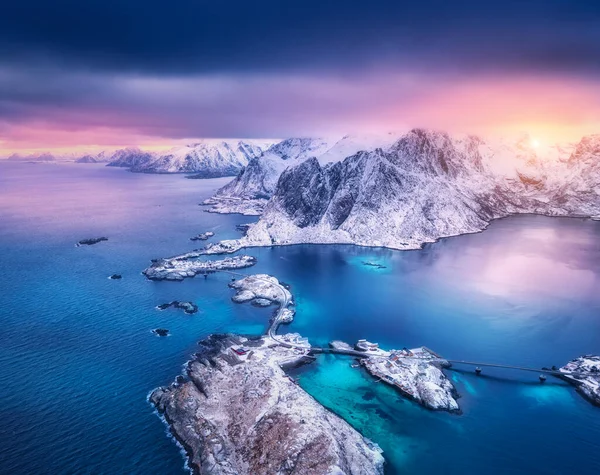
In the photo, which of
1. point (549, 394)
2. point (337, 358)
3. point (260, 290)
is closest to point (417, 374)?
point (337, 358)

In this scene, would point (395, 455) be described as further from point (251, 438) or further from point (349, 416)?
point (251, 438)

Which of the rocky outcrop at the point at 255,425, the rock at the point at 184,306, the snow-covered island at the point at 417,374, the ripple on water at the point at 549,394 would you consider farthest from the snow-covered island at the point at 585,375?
the rock at the point at 184,306

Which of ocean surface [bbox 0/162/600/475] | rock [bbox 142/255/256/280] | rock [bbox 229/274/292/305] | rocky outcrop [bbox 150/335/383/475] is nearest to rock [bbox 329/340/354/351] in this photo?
ocean surface [bbox 0/162/600/475]

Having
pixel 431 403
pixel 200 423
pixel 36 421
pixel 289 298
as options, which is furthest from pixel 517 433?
pixel 36 421

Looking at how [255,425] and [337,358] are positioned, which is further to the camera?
[337,358]

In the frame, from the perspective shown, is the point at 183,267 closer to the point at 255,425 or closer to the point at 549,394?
the point at 255,425

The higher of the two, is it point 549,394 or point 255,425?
point 255,425
